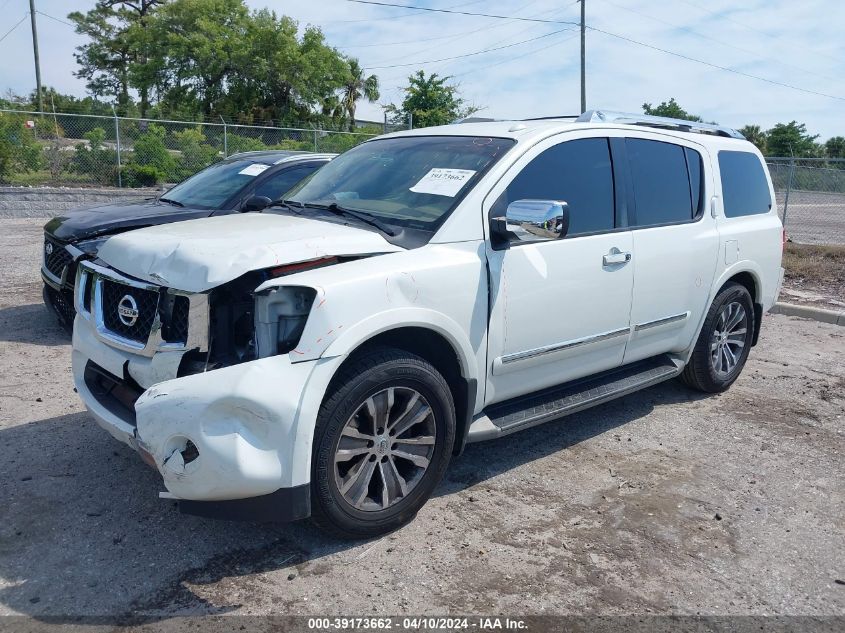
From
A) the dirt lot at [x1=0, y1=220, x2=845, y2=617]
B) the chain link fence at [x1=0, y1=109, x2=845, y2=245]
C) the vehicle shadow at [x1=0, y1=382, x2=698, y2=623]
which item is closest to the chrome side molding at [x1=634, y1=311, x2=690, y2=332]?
the dirt lot at [x1=0, y1=220, x2=845, y2=617]

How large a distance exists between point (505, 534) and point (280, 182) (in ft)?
15.8

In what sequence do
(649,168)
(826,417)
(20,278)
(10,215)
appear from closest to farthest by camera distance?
(649,168), (826,417), (20,278), (10,215)

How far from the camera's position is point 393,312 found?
3.24 m

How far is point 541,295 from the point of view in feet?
12.8

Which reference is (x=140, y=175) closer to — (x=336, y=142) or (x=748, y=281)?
A: (x=336, y=142)

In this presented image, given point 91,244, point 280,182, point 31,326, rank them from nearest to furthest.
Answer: point 91,244 → point 31,326 → point 280,182

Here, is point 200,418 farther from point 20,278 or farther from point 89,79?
point 89,79

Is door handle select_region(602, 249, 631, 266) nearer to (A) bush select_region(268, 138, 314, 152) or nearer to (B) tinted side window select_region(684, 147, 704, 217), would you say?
(B) tinted side window select_region(684, 147, 704, 217)

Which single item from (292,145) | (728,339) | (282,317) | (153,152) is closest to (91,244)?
(282,317)

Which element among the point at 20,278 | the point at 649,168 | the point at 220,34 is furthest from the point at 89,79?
the point at 649,168

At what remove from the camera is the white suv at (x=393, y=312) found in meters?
2.94

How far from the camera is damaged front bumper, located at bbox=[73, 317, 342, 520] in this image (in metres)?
2.83

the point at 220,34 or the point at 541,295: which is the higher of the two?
the point at 220,34

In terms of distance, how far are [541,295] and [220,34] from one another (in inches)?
1520
